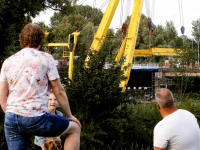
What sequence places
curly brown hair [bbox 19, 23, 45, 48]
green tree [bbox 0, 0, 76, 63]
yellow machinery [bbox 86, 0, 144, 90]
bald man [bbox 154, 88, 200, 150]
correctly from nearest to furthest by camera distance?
curly brown hair [bbox 19, 23, 45, 48], bald man [bbox 154, 88, 200, 150], green tree [bbox 0, 0, 76, 63], yellow machinery [bbox 86, 0, 144, 90]

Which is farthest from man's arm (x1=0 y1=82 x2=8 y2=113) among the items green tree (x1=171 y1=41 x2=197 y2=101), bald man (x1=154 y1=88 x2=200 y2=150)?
green tree (x1=171 y1=41 x2=197 y2=101)

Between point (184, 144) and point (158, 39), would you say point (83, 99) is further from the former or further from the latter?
point (158, 39)

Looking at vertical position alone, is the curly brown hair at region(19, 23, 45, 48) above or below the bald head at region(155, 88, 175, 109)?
above

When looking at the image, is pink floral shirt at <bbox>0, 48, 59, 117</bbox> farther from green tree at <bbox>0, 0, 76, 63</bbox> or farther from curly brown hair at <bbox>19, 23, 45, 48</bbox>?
green tree at <bbox>0, 0, 76, 63</bbox>

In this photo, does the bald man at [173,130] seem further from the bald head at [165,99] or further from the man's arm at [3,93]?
the man's arm at [3,93]

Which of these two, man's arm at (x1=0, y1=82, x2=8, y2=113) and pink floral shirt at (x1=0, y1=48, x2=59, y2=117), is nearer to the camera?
pink floral shirt at (x1=0, y1=48, x2=59, y2=117)

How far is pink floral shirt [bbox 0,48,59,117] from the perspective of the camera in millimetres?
2279

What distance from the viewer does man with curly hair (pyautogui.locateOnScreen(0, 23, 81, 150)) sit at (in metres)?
2.27

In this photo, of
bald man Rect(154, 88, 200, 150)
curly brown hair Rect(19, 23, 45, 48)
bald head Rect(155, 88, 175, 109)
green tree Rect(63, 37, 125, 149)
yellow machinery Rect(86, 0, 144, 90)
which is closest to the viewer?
curly brown hair Rect(19, 23, 45, 48)

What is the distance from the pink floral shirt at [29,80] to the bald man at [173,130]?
3.41 feet

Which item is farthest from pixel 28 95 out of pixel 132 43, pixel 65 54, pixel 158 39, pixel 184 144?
pixel 158 39

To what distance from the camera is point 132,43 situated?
722 inches

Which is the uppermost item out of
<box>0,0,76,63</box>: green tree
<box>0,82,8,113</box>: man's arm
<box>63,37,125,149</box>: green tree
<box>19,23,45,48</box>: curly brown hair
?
<box>0,0,76,63</box>: green tree

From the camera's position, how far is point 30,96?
7.50ft
